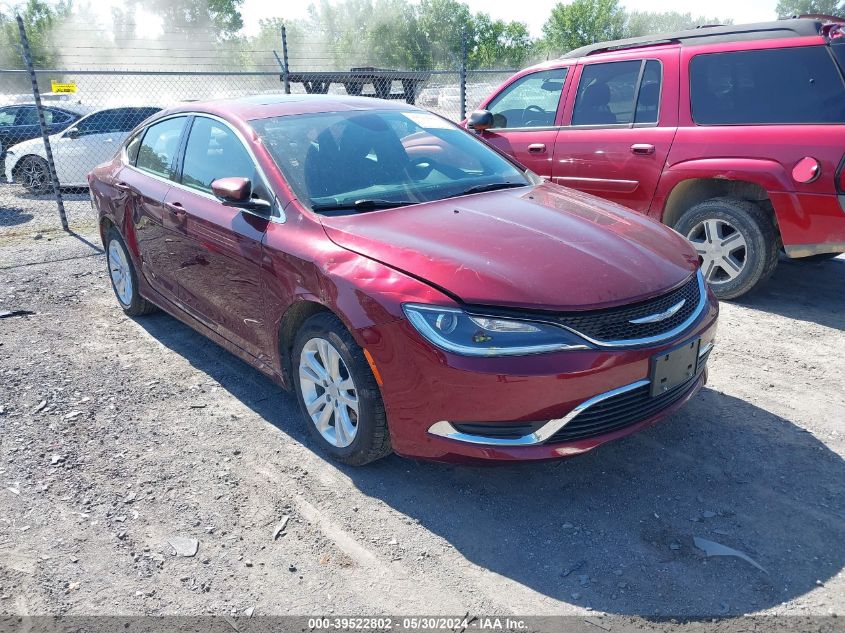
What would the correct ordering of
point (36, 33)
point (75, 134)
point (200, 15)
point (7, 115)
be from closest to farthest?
point (75, 134) < point (7, 115) < point (36, 33) < point (200, 15)

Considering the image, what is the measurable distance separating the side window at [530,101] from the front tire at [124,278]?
352 centimetres

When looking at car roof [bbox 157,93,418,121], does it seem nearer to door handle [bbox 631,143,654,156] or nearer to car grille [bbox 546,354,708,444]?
door handle [bbox 631,143,654,156]

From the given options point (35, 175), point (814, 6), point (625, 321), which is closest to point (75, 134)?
point (35, 175)

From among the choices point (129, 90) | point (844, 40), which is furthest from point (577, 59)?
point (129, 90)

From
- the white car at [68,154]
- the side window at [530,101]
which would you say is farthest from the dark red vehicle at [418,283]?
the white car at [68,154]

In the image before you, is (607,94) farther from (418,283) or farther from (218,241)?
(418,283)

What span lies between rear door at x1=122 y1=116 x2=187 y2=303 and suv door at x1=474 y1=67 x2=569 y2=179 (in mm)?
2842

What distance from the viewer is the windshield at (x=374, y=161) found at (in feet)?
11.8

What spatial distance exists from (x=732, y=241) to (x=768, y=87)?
113cm

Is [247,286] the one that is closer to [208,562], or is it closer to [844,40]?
[208,562]

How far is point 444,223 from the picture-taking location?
130 inches

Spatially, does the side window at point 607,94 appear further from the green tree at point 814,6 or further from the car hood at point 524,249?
the green tree at point 814,6

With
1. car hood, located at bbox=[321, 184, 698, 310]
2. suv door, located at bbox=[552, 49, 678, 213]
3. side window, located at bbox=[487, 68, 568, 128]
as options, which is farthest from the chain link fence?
car hood, located at bbox=[321, 184, 698, 310]

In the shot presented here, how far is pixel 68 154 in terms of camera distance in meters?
12.1
